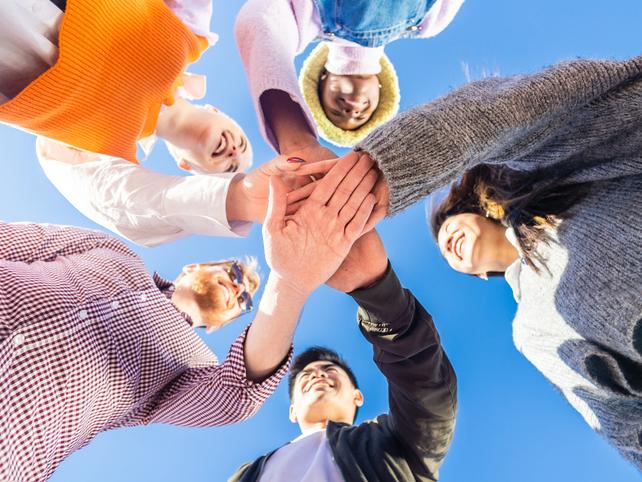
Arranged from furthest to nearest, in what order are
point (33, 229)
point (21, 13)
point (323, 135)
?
point (323, 135) → point (33, 229) → point (21, 13)

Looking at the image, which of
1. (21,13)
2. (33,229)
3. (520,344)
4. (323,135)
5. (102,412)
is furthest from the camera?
(323,135)

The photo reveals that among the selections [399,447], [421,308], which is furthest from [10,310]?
[399,447]

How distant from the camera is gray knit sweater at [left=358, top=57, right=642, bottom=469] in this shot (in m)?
0.62

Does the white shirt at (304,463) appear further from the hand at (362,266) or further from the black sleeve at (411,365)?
the hand at (362,266)

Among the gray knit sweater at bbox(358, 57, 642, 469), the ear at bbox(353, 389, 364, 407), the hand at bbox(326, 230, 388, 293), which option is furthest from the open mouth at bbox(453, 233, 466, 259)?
the ear at bbox(353, 389, 364, 407)

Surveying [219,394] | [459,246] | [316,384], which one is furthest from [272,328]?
[316,384]

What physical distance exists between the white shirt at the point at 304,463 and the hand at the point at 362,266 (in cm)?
59

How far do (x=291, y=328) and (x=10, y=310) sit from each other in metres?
0.45

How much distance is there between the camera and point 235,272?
1777 mm

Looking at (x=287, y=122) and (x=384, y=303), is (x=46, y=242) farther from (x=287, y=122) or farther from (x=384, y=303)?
(x=384, y=303)

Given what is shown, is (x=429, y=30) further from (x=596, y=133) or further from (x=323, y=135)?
(x=596, y=133)

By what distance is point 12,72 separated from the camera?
68 centimetres

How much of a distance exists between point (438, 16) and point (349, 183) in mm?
850

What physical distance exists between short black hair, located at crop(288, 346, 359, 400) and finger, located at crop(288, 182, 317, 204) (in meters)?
1.18
